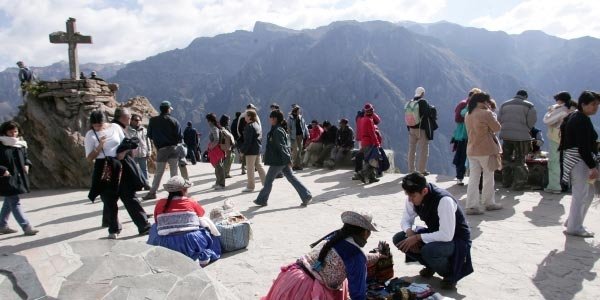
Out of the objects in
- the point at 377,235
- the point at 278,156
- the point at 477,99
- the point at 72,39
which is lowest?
the point at 377,235

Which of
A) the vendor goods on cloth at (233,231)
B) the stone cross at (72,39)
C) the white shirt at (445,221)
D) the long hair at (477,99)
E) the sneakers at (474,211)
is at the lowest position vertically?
the sneakers at (474,211)

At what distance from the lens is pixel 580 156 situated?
5.18 metres

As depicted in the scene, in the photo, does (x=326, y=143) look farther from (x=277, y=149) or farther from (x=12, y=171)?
(x=12, y=171)

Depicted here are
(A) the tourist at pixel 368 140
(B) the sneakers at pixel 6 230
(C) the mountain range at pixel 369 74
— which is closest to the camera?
(B) the sneakers at pixel 6 230

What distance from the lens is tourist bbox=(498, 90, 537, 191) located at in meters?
7.57

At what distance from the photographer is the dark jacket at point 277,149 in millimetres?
7309

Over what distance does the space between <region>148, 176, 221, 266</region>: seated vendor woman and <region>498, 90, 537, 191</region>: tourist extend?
224 inches

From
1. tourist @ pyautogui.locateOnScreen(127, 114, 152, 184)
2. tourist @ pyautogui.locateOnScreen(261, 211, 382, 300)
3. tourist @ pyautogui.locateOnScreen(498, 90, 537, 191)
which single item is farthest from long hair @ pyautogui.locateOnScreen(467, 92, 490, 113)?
tourist @ pyautogui.locateOnScreen(127, 114, 152, 184)

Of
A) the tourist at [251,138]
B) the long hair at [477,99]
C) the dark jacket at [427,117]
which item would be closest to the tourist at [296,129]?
the tourist at [251,138]

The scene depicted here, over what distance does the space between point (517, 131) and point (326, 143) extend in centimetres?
614

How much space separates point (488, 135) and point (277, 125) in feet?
11.2

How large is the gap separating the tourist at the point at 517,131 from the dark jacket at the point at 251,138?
4.63m

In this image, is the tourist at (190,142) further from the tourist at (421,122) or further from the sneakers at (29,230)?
the sneakers at (29,230)

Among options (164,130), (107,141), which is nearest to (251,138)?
(164,130)
